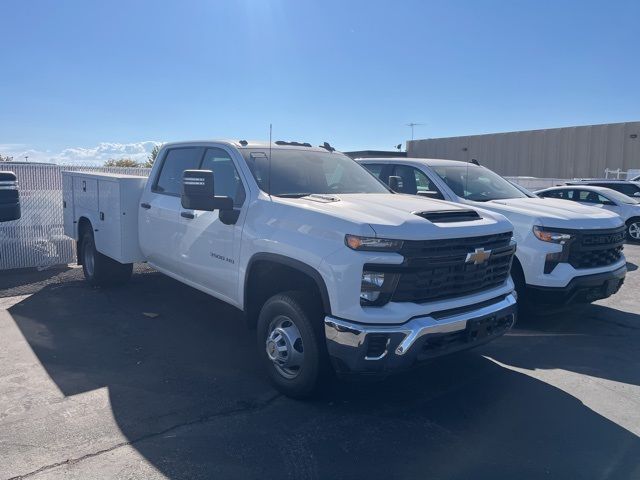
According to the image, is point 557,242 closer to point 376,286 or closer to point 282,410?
point 376,286

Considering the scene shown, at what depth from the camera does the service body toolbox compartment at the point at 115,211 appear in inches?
260

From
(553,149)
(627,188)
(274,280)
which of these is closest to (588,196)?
(627,188)

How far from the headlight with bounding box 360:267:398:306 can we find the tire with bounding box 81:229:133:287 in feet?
16.2

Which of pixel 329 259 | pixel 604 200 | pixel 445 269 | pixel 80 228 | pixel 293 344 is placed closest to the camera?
pixel 329 259

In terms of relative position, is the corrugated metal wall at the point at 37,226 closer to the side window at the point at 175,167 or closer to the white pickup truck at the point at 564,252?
the side window at the point at 175,167

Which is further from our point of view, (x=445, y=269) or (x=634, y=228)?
(x=634, y=228)

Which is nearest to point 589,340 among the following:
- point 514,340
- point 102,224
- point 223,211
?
point 514,340

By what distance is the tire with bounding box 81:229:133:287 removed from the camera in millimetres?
7461

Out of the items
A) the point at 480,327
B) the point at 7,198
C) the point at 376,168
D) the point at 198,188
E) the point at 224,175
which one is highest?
the point at 376,168

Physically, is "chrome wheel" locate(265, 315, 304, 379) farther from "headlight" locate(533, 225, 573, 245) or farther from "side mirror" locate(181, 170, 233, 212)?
"headlight" locate(533, 225, 573, 245)

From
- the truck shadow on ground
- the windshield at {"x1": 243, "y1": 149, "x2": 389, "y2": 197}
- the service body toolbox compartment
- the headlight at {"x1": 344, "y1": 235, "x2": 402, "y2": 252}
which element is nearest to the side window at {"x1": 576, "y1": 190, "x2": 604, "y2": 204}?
the truck shadow on ground

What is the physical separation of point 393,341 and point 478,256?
39.7 inches

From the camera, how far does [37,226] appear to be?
9.01 metres

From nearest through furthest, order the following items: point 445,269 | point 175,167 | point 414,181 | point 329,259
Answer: point 329,259 < point 445,269 < point 175,167 < point 414,181
